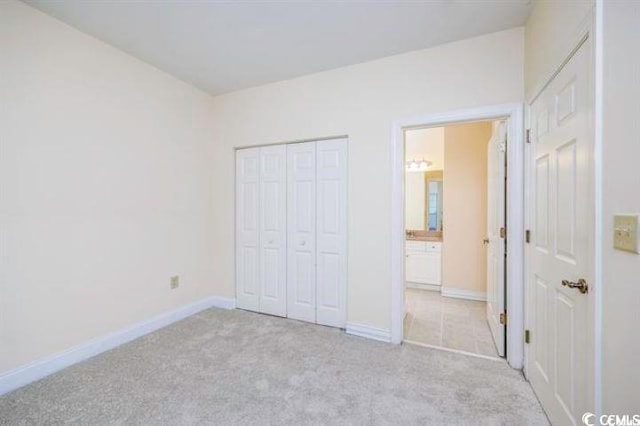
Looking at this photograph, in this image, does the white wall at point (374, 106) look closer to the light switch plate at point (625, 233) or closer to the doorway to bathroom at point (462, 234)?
the doorway to bathroom at point (462, 234)

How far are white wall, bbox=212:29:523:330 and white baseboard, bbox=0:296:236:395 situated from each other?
194 centimetres

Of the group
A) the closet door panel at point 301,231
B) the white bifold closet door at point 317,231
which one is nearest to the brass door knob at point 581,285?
the white bifold closet door at point 317,231

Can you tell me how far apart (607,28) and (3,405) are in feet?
12.1

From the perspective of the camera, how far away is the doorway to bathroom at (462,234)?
84.8 inches

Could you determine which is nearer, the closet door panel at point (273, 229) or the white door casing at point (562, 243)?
the white door casing at point (562, 243)

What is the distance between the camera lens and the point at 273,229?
3.25 m

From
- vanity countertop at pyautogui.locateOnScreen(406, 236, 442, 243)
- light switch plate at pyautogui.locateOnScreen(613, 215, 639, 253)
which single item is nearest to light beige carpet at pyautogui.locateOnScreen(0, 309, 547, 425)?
light switch plate at pyautogui.locateOnScreen(613, 215, 639, 253)

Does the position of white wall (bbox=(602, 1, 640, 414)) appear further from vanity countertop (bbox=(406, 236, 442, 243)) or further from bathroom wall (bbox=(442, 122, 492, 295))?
vanity countertop (bbox=(406, 236, 442, 243))

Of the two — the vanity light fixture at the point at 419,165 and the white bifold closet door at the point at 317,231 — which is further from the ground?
the vanity light fixture at the point at 419,165

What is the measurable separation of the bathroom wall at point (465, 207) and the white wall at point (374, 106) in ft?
5.14

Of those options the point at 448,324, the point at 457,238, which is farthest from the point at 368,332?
the point at 457,238

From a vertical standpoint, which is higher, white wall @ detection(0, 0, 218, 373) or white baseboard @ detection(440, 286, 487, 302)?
white wall @ detection(0, 0, 218, 373)

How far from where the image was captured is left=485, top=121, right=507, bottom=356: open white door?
7.46 ft

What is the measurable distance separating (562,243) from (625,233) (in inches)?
23.4
